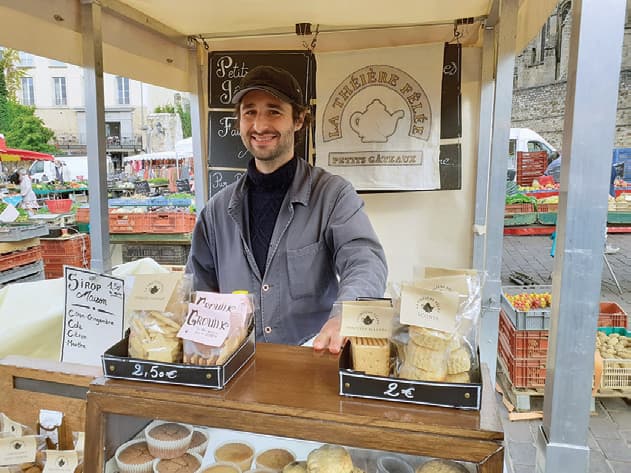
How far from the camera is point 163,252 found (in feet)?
23.5

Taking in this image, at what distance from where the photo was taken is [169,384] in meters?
0.99

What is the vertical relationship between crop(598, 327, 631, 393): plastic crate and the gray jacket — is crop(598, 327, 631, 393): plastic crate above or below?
below

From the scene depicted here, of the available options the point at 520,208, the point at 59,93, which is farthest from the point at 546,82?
the point at 59,93

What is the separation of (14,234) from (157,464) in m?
5.46

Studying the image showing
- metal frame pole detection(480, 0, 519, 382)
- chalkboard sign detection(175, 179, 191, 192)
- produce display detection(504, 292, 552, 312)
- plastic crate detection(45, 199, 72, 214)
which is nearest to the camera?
metal frame pole detection(480, 0, 519, 382)

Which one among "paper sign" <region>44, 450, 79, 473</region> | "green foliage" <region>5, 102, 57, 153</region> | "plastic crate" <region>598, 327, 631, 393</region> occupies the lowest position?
"plastic crate" <region>598, 327, 631, 393</region>

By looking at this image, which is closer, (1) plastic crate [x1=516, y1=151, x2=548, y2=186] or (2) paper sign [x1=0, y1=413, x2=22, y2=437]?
(2) paper sign [x1=0, y1=413, x2=22, y2=437]

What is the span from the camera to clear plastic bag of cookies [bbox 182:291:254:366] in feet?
3.29

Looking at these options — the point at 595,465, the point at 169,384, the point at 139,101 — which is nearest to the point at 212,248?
the point at 169,384

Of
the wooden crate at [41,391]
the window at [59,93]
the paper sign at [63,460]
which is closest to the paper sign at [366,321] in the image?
the wooden crate at [41,391]

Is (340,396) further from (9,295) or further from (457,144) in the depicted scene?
(457,144)

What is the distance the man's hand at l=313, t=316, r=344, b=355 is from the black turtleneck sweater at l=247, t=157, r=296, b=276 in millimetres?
890

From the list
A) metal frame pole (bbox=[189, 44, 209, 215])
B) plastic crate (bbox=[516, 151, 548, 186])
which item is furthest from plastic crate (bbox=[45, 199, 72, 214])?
plastic crate (bbox=[516, 151, 548, 186])

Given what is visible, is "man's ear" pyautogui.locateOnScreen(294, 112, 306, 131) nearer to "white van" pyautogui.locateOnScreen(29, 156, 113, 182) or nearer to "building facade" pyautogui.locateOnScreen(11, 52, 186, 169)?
"white van" pyautogui.locateOnScreen(29, 156, 113, 182)
